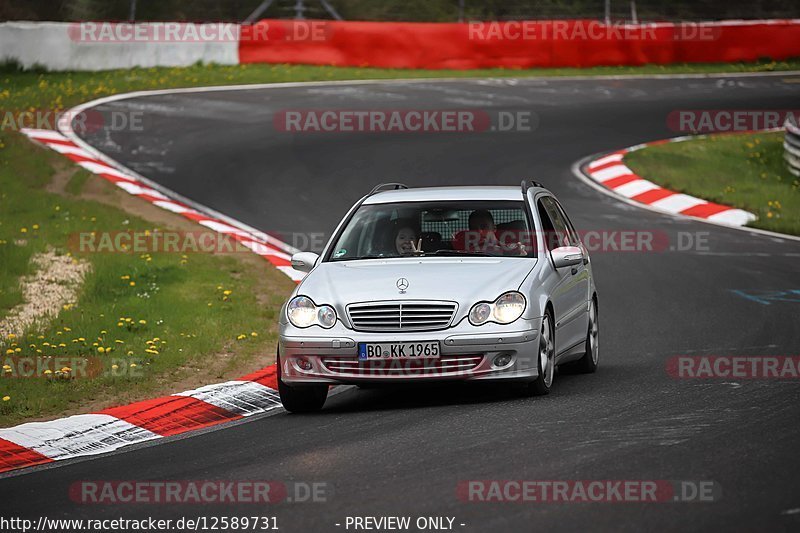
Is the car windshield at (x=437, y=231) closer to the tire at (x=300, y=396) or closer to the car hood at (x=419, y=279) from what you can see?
the car hood at (x=419, y=279)

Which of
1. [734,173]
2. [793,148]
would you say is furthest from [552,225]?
[793,148]

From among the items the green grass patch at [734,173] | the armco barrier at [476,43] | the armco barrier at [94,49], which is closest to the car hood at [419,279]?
the green grass patch at [734,173]

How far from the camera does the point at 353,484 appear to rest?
7211 mm

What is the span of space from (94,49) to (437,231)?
21.7m

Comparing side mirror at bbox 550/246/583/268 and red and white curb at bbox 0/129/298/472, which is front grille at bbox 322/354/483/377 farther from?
side mirror at bbox 550/246/583/268

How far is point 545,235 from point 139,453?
12.4ft

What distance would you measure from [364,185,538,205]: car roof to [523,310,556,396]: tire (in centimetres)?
130

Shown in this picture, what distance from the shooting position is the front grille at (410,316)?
9469mm

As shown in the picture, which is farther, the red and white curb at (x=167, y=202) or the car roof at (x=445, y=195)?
the red and white curb at (x=167, y=202)

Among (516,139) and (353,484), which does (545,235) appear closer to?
(353,484)

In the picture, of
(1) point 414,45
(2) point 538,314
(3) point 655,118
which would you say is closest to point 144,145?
(3) point 655,118

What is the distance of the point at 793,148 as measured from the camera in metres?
23.0

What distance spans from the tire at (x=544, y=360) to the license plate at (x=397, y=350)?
0.75 metres

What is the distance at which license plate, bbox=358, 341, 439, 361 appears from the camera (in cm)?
937
